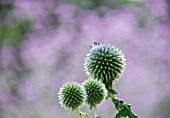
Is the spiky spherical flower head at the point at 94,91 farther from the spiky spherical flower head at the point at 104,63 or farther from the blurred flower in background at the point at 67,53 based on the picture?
the blurred flower in background at the point at 67,53

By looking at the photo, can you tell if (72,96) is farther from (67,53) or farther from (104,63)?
(67,53)

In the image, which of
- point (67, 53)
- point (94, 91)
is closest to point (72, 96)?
point (94, 91)

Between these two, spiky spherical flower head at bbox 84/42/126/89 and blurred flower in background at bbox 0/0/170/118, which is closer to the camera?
spiky spherical flower head at bbox 84/42/126/89

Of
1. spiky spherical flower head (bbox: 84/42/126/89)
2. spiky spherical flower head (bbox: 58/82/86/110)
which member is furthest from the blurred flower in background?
spiky spherical flower head (bbox: 84/42/126/89)

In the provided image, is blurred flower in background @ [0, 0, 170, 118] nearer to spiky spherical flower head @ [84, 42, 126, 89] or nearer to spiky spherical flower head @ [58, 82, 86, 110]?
spiky spherical flower head @ [58, 82, 86, 110]

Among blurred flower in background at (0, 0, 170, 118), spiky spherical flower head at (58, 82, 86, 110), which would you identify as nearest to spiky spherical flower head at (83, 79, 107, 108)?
spiky spherical flower head at (58, 82, 86, 110)

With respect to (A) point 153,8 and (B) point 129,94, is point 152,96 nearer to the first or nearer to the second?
(B) point 129,94

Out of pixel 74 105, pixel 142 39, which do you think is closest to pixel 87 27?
pixel 142 39

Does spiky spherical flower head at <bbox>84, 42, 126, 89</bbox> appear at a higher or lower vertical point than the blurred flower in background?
lower
